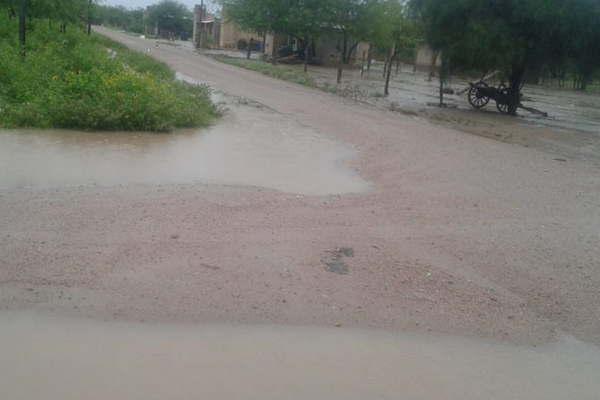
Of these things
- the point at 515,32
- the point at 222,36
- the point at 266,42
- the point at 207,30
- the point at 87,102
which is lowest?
the point at 87,102

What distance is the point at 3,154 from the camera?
32.9ft

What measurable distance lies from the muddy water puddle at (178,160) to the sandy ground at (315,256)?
66 cm

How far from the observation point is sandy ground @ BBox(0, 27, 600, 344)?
5.14 metres

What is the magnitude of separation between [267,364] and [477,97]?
24343mm

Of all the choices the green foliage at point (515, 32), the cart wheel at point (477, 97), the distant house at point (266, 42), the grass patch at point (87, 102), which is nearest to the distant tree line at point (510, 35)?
the green foliage at point (515, 32)

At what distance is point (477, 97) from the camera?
26.6 metres

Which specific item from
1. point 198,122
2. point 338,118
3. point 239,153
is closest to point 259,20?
point 338,118

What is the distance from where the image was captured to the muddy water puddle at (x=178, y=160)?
9133mm

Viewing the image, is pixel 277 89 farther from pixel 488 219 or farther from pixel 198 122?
pixel 488 219

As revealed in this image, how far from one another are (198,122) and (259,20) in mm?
29355

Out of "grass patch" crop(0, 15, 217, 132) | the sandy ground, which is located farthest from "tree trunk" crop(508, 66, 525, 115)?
the sandy ground

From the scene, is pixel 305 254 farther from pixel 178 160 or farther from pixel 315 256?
pixel 178 160

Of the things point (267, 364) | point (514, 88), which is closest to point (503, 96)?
point (514, 88)

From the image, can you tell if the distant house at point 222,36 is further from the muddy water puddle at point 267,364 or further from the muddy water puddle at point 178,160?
the muddy water puddle at point 267,364
